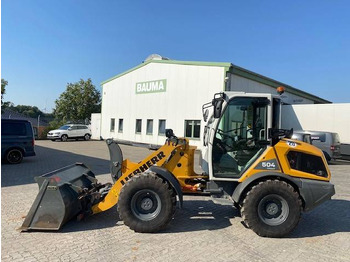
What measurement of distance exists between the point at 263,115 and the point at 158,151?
200cm

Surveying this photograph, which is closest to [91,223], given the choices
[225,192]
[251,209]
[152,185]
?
[152,185]

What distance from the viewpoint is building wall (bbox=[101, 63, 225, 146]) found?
63.8 ft

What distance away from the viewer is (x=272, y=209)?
4828 millimetres

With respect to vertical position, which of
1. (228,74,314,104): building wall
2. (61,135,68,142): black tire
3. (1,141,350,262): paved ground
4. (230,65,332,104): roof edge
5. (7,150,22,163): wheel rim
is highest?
(230,65,332,104): roof edge

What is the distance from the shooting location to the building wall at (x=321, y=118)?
18.4 m

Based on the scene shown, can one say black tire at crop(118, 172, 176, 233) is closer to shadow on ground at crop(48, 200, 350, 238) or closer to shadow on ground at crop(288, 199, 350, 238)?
shadow on ground at crop(48, 200, 350, 238)

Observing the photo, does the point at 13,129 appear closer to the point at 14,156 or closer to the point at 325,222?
the point at 14,156

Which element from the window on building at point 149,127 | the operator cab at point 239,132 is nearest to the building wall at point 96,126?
the window on building at point 149,127

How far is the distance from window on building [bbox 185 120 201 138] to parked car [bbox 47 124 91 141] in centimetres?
1294

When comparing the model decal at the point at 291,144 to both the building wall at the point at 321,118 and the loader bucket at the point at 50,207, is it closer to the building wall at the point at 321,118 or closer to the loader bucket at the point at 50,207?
the loader bucket at the point at 50,207

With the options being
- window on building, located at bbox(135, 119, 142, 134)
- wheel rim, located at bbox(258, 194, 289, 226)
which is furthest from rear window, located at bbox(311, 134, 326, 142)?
window on building, located at bbox(135, 119, 142, 134)

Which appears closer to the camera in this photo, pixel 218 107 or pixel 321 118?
pixel 218 107

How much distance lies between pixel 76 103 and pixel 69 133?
1343cm

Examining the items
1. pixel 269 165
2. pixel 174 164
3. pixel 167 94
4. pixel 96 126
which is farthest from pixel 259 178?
pixel 96 126
